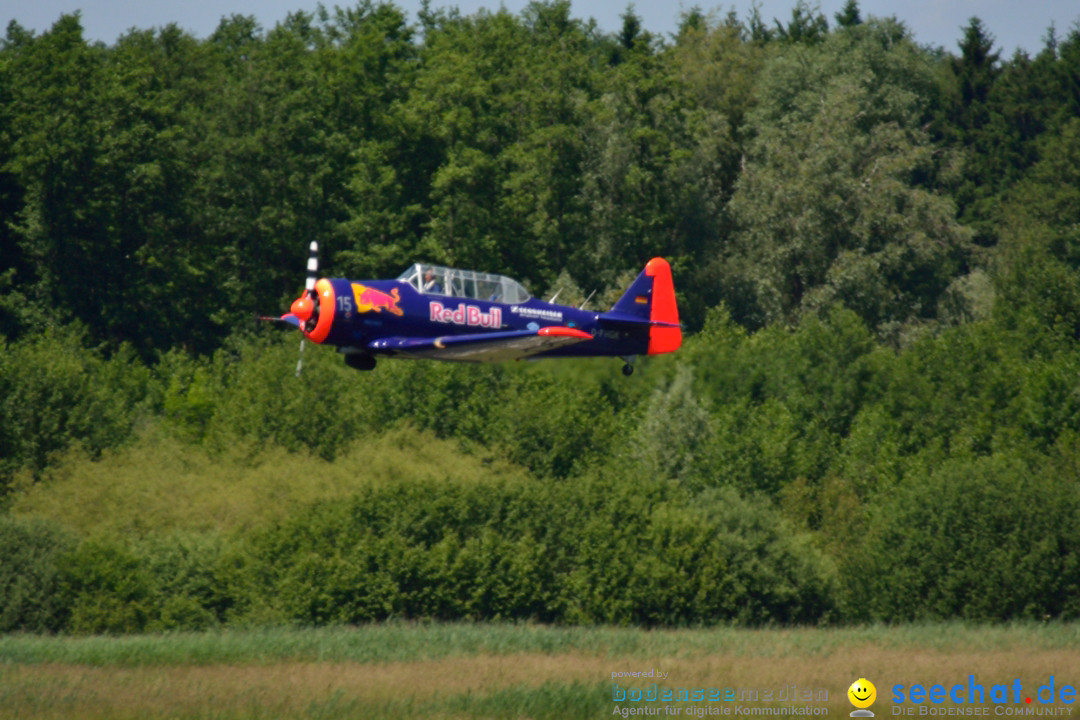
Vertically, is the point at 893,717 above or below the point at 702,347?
below

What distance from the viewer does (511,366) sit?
5081 centimetres

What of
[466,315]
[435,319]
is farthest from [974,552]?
[435,319]

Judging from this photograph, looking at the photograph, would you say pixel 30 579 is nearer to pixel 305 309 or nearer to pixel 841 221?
pixel 305 309

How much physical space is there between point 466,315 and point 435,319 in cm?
65

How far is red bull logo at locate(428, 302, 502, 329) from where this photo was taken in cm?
2719

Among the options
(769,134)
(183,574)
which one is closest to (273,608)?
(183,574)

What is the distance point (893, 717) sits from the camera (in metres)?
23.2

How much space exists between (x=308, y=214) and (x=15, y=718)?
3760 cm

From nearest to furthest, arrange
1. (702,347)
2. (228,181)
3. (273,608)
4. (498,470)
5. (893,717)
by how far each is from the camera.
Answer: (893,717)
(273,608)
(498,470)
(702,347)
(228,181)

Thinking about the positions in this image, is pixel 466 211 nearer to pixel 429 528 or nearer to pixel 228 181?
pixel 228 181

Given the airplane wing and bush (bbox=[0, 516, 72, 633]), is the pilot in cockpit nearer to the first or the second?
the airplane wing

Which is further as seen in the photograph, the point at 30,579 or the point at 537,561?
the point at 537,561

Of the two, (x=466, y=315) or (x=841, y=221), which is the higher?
(x=841, y=221)

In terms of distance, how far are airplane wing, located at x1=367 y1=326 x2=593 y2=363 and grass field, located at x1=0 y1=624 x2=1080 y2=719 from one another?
19.2 feet
